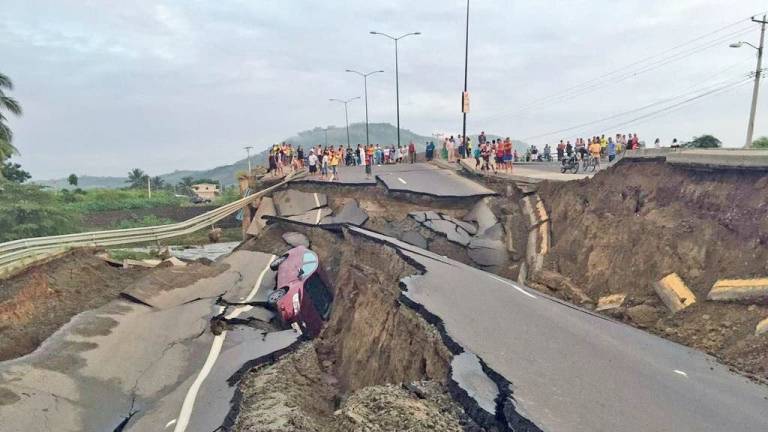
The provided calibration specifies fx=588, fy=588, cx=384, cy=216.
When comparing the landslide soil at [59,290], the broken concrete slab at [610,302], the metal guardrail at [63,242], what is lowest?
the broken concrete slab at [610,302]

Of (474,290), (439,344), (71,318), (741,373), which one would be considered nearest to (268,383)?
(439,344)

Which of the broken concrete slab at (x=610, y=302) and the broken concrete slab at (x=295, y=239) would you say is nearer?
the broken concrete slab at (x=610, y=302)

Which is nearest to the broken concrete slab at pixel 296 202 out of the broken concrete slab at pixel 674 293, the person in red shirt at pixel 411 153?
the person in red shirt at pixel 411 153

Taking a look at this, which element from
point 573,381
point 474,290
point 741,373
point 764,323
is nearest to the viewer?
point 573,381

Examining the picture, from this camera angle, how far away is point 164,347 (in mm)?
10578

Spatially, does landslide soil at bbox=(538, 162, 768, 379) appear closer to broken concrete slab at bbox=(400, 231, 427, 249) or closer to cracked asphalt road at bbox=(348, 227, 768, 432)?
cracked asphalt road at bbox=(348, 227, 768, 432)

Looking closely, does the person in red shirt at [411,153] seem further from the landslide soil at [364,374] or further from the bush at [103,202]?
the bush at [103,202]

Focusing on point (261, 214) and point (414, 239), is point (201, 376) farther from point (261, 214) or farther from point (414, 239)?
point (261, 214)

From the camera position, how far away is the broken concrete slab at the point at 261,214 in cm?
2406

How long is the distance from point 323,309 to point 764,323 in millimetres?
8893

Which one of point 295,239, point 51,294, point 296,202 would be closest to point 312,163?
point 296,202

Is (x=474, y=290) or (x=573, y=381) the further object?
(x=474, y=290)

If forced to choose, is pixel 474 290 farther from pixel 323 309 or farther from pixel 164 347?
pixel 164 347

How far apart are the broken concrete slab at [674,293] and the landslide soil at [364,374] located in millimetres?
5039
